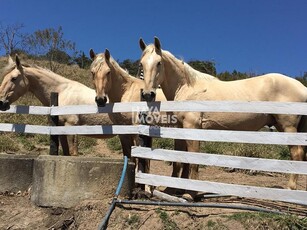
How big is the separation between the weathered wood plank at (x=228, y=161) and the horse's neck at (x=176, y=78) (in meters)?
1.26

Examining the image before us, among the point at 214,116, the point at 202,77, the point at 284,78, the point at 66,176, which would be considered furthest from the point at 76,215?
the point at 284,78

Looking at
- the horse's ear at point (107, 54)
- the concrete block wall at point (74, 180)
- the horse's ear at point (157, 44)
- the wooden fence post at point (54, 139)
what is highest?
the horse's ear at point (157, 44)

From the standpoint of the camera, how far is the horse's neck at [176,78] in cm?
538

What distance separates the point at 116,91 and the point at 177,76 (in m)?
1.25

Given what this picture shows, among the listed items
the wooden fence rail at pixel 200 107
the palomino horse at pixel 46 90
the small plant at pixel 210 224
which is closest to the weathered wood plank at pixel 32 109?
the wooden fence rail at pixel 200 107

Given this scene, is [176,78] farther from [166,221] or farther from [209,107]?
[166,221]

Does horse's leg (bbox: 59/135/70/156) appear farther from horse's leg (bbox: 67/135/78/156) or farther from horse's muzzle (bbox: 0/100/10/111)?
horse's muzzle (bbox: 0/100/10/111)

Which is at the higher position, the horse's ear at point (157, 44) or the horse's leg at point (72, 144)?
the horse's ear at point (157, 44)

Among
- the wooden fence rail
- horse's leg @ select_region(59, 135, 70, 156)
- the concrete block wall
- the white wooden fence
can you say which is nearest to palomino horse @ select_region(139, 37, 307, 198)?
the wooden fence rail

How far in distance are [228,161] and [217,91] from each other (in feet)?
5.77

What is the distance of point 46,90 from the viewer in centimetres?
690

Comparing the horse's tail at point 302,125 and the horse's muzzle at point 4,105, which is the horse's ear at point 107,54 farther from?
the horse's tail at point 302,125

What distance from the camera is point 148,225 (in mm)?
3844

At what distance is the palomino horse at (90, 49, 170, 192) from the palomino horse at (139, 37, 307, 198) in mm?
694
